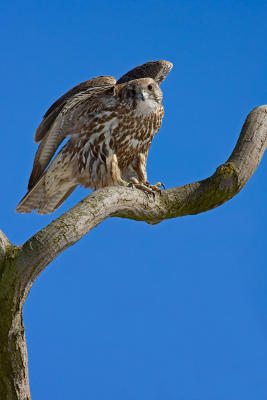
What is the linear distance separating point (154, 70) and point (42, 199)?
133cm

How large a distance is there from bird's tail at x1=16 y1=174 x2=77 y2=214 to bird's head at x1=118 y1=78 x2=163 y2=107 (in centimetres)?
87

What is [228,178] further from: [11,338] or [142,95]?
[11,338]

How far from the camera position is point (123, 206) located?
3430 millimetres

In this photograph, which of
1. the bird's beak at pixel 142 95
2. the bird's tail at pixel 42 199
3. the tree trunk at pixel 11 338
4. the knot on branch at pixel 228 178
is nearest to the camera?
the tree trunk at pixel 11 338

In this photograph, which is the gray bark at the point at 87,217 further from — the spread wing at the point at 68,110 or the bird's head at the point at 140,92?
the spread wing at the point at 68,110

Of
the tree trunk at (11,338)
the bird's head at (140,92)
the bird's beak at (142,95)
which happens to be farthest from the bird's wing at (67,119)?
the tree trunk at (11,338)

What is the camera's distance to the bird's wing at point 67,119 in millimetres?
4406

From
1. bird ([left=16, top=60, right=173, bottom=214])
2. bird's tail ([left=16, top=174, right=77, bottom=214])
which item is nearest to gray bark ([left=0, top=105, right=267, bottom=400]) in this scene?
bird ([left=16, top=60, right=173, bottom=214])

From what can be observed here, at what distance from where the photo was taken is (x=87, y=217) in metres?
3.04

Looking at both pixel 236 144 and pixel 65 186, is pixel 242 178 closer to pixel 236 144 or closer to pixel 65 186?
pixel 236 144

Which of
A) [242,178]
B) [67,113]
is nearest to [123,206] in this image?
[242,178]

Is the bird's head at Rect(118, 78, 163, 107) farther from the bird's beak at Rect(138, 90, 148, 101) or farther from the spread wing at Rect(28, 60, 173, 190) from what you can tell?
the spread wing at Rect(28, 60, 173, 190)

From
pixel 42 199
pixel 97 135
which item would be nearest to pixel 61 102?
pixel 97 135

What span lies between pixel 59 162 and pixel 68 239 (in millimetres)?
1828
